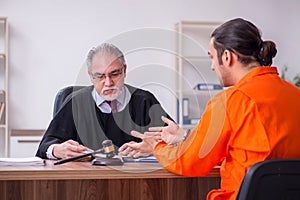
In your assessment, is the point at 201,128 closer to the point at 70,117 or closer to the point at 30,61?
the point at 70,117

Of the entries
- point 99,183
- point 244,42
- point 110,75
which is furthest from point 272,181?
point 110,75

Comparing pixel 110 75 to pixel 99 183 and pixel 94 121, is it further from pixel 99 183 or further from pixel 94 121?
pixel 99 183

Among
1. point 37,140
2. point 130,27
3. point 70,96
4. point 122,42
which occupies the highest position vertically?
point 130,27

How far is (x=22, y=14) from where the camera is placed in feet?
16.9

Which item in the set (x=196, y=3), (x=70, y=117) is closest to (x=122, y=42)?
(x=70, y=117)

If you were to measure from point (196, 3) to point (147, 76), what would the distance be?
330 centimetres

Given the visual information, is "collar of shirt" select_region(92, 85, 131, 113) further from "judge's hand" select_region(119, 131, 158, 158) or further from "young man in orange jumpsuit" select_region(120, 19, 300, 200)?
"young man in orange jumpsuit" select_region(120, 19, 300, 200)

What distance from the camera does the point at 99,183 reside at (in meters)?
2.04

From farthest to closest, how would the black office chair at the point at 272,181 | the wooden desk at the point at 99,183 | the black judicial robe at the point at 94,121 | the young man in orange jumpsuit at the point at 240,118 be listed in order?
the black judicial robe at the point at 94,121, the wooden desk at the point at 99,183, the young man in orange jumpsuit at the point at 240,118, the black office chair at the point at 272,181

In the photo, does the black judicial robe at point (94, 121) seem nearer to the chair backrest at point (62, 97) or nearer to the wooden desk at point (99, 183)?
the chair backrest at point (62, 97)

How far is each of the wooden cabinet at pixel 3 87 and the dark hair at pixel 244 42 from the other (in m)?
3.45

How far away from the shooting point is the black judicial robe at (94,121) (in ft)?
8.98

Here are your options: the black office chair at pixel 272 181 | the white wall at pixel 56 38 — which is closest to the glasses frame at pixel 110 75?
the black office chair at pixel 272 181

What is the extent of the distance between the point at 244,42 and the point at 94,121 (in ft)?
3.76
